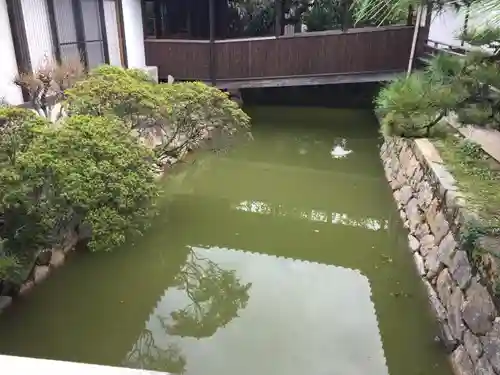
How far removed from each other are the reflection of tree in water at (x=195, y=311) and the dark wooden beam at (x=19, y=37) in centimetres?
392

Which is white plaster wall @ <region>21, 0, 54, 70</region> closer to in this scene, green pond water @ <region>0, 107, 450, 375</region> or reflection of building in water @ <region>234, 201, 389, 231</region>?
green pond water @ <region>0, 107, 450, 375</region>

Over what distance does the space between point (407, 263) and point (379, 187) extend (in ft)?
7.58

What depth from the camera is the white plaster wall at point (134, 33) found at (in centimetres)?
927

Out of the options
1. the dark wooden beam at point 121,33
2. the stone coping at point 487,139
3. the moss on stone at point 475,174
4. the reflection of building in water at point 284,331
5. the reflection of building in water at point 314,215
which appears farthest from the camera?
the dark wooden beam at point 121,33

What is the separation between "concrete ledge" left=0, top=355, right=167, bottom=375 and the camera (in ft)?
3.76

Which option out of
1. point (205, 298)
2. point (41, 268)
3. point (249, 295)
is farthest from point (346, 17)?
point (41, 268)

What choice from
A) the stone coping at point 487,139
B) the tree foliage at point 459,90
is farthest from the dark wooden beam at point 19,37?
the stone coping at point 487,139

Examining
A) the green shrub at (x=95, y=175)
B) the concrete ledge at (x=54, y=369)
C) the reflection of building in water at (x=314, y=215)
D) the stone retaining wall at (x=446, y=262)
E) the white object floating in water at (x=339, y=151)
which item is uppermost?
the concrete ledge at (x=54, y=369)

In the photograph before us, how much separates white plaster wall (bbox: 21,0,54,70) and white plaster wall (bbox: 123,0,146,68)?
91.0 inches

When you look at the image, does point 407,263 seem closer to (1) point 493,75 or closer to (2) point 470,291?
(2) point 470,291

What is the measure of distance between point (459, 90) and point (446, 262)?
1725 millimetres

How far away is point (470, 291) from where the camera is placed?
342 centimetres

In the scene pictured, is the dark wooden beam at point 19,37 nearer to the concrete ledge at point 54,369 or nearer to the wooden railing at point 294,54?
the wooden railing at point 294,54

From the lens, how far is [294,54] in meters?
9.52
